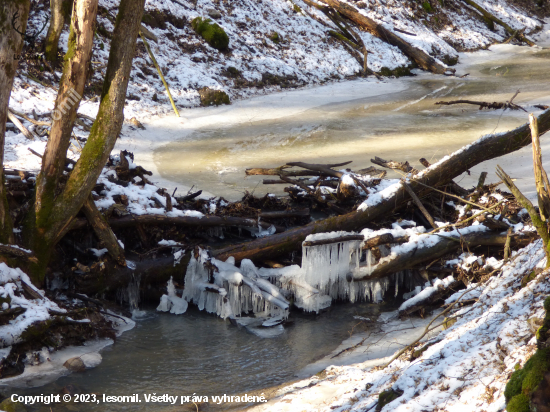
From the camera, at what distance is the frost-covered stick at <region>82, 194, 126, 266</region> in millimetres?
5465

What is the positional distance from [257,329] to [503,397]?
11.2 feet

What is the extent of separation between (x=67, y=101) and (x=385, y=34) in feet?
62.7

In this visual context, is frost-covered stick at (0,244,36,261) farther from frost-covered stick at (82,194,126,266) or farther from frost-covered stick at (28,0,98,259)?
frost-covered stick at (82,194,126,266)

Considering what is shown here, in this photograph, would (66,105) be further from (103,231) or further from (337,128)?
(337,128)

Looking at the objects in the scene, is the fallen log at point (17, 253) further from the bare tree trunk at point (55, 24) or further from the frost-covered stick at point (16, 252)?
the bare tree trunk at point (55, 24)

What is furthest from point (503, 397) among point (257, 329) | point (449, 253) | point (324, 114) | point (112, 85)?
point (324, 114)

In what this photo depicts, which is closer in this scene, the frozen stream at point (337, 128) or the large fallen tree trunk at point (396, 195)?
the large fallen tree trunk at point (396, 195)

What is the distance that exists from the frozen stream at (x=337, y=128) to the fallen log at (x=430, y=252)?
3135 millimetres

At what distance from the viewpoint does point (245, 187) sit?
8.91 meters

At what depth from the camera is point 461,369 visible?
9.74ft

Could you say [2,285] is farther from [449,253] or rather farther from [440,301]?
[449,253]

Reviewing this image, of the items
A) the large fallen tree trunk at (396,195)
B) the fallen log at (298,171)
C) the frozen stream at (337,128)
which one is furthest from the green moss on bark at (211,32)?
the large fallen tree trunk at (396,195)

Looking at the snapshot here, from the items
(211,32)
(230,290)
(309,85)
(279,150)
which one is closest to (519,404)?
(230,290)

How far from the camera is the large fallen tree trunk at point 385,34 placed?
67.5 feet
